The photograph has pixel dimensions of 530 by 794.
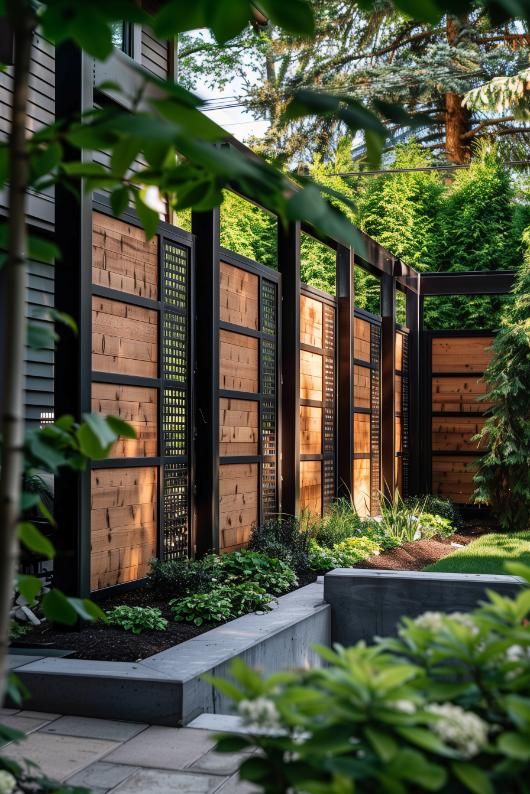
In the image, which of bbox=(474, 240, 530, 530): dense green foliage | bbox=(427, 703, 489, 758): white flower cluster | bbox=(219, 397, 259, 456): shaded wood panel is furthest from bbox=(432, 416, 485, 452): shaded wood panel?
bbox=(427, 703, 489, 758): white flower cluster

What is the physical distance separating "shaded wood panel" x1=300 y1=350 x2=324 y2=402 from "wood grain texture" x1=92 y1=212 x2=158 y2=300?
8.55ft

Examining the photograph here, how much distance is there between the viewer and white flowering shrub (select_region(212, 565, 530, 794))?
0.91 metres

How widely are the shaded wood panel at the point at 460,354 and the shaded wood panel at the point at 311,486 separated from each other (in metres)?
3.78

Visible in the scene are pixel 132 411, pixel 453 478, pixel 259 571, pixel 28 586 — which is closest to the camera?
pixel 28 586

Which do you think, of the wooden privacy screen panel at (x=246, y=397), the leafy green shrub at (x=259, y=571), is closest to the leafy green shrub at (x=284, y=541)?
the wooden privacy screen panel at (x=246, y=397)

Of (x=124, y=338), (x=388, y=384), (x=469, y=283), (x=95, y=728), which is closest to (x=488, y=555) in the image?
(x=388, y=384)

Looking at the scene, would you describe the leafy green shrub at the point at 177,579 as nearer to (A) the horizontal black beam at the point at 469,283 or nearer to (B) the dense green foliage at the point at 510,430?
(B) the dense green foliage at the point at 510,430

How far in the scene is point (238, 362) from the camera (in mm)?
6305

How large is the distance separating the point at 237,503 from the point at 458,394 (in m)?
5.63

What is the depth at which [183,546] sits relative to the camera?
556 cm

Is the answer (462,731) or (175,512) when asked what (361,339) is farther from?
(462,731)

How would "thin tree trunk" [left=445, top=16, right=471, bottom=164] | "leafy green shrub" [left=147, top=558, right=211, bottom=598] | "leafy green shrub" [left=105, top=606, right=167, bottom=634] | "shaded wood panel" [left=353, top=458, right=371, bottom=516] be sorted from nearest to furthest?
"leafy green shrub" [left=105, top=606, right=167, bottom=634], "leafy green shrub" [left=147, top=558, right=211, bottom=598], "shaded wood panel" [left=353, top=458, right=371, bottom=516], "thin tree trunk" [left=445, top=16, right=471, bottom=164]

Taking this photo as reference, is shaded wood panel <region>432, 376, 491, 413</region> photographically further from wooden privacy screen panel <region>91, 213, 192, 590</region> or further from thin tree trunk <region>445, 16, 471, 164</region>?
thin tree trunk <region>445, 16, 471, 164</region>

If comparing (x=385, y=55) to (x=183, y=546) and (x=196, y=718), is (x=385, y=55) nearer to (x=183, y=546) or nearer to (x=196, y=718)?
(x=183, y=546)
